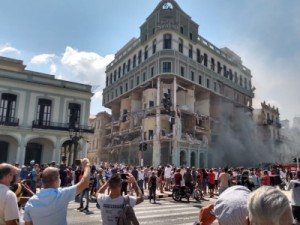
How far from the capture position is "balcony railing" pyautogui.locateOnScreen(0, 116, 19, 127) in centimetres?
3005

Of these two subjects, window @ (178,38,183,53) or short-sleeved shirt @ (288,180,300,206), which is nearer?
short-sleeved shirt @ (288,180,300,206)

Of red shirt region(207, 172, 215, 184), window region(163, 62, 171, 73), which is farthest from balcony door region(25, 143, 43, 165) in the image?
red shirt region(207, 172, 215, 184)

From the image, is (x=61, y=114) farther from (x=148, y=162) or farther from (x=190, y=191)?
(x=190, y=191)

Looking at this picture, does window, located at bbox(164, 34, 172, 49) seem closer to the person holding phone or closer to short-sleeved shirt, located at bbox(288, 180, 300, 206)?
short-sleeved shirt, located at bbox(288, 180, 300, 206)

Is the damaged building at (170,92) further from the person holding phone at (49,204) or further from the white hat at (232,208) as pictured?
the white hat at (232,208)

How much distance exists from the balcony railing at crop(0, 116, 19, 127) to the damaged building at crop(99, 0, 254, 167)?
16460mm

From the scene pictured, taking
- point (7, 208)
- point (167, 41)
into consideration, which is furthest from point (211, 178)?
point (167, 41)

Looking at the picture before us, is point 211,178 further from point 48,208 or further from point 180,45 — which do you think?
point 180,45

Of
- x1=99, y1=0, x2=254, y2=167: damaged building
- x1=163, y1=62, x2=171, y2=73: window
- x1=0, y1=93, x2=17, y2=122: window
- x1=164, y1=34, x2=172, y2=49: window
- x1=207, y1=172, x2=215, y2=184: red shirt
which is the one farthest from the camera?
x1=164, y1=34, x2=172, y2=49: window

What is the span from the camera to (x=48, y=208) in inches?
129

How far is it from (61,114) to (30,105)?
11.7ft

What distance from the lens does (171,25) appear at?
4400cm

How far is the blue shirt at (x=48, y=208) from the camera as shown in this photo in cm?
328

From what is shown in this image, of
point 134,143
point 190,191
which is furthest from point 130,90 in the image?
point 190,191
